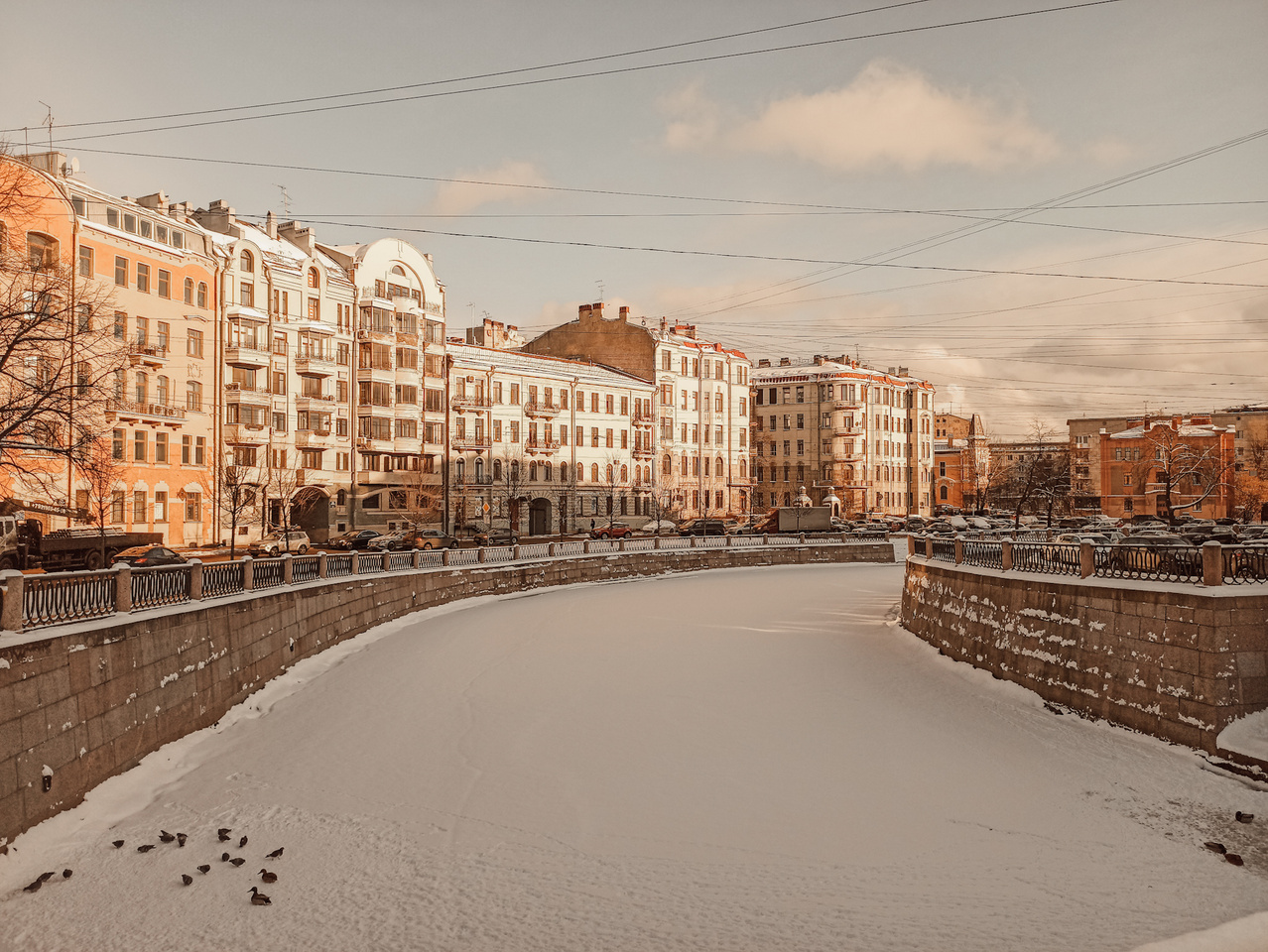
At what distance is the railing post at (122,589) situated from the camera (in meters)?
13.2

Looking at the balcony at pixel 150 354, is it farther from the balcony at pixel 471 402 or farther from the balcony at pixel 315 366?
the balcony at pixel 471 402

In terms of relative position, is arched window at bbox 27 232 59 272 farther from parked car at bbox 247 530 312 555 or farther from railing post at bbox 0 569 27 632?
railing post at bbox 0 569 27 632

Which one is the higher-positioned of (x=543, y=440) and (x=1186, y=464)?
(x=543, y=440)

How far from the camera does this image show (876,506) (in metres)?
89.0

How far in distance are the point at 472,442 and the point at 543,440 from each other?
21.1 feet

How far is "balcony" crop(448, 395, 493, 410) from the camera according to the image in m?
59.0

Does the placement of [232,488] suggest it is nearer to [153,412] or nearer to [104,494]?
[153,412]

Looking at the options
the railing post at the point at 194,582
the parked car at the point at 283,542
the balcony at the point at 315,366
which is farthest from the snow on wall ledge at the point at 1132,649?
the balcony at the point at 315,366

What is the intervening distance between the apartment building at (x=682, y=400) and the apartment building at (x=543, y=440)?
1.68m

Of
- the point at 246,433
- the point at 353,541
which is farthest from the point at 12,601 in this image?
the point at 246,433

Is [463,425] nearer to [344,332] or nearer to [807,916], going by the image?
[344,332]

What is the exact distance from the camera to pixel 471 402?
196 ft

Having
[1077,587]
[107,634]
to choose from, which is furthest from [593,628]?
[107,634]

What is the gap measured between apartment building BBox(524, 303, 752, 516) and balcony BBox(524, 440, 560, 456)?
8.75 metres
